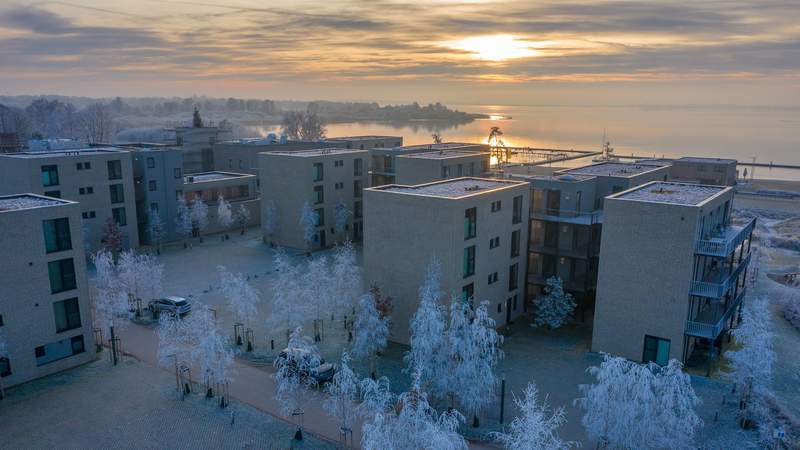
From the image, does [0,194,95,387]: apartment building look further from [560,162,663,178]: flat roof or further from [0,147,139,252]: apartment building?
[560,162,663,178]: flat roof

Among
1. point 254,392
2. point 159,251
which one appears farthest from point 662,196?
point 159,251

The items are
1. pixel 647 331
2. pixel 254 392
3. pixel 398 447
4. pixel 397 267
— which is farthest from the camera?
pixel 397 267

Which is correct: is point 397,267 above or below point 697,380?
above

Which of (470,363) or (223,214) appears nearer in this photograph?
(470,363)

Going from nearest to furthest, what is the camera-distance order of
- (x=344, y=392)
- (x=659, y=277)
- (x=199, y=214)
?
(x=344, y=392) < (x=659, y=277) < (x=199, y=214)

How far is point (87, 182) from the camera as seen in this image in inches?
2046

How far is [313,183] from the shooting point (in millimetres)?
57969

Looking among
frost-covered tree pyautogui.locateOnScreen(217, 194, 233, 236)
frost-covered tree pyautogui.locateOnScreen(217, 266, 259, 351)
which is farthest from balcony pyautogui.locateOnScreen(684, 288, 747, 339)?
frost-covered tree pyautogui.locateOnScreen(217, 194, 233, 236)

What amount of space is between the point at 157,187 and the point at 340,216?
65.6ft

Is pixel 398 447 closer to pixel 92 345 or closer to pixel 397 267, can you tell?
pixel 397 267

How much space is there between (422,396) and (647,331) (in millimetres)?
18066

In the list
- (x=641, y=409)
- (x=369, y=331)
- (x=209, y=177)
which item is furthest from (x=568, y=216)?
(x=209, y=177)

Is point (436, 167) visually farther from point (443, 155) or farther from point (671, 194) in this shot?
point (671, 194)

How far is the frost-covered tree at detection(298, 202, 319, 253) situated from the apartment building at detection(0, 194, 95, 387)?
85.0 feet
